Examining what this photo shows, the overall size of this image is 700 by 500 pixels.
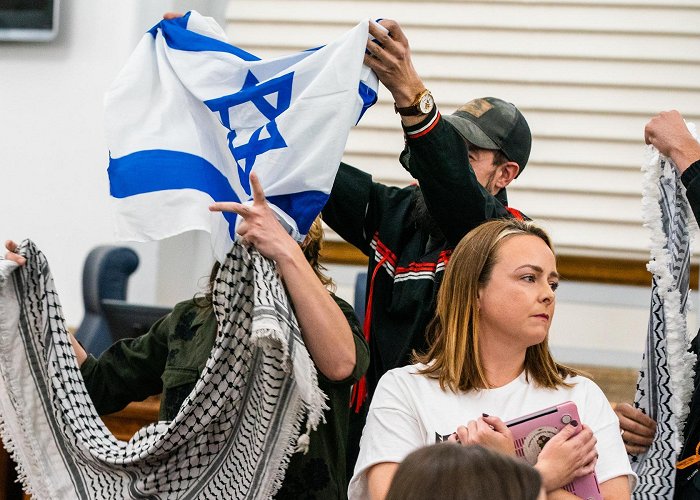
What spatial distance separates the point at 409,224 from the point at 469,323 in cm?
42

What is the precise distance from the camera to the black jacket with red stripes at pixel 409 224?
254 cm

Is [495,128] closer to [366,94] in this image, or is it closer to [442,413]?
[366,94]

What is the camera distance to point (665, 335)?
256cm

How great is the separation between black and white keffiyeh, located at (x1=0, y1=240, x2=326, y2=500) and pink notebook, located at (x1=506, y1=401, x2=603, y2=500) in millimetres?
360

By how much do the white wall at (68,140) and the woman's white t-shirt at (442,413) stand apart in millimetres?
3128

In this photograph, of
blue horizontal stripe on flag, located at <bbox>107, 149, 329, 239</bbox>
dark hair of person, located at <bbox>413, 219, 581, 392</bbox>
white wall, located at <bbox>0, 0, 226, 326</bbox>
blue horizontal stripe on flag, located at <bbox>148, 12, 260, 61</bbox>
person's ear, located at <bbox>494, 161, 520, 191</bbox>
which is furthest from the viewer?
white wall, located at <bbox>0, 0, 226, 326</bbox>

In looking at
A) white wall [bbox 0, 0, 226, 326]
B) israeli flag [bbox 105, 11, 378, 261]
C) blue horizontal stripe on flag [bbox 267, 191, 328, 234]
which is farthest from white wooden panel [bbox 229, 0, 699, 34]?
blue horizontal stripe on flag [bbox 267, 191, 328, 234]

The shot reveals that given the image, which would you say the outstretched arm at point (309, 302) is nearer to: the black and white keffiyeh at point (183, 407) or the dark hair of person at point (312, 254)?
the black and white keffiyeh at point (183, 407)

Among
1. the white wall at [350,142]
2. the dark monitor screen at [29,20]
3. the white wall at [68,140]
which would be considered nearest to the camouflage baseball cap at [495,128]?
the white wall at [350,142]

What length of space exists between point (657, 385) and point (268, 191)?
93cm

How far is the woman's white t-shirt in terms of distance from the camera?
88.7 inches

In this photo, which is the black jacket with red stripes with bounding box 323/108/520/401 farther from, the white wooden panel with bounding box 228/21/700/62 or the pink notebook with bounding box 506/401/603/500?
the white wooden panel with bounding box 228/21/700/62

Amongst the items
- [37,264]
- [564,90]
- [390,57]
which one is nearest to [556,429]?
[390,57]

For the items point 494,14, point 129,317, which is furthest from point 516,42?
point 129,317
